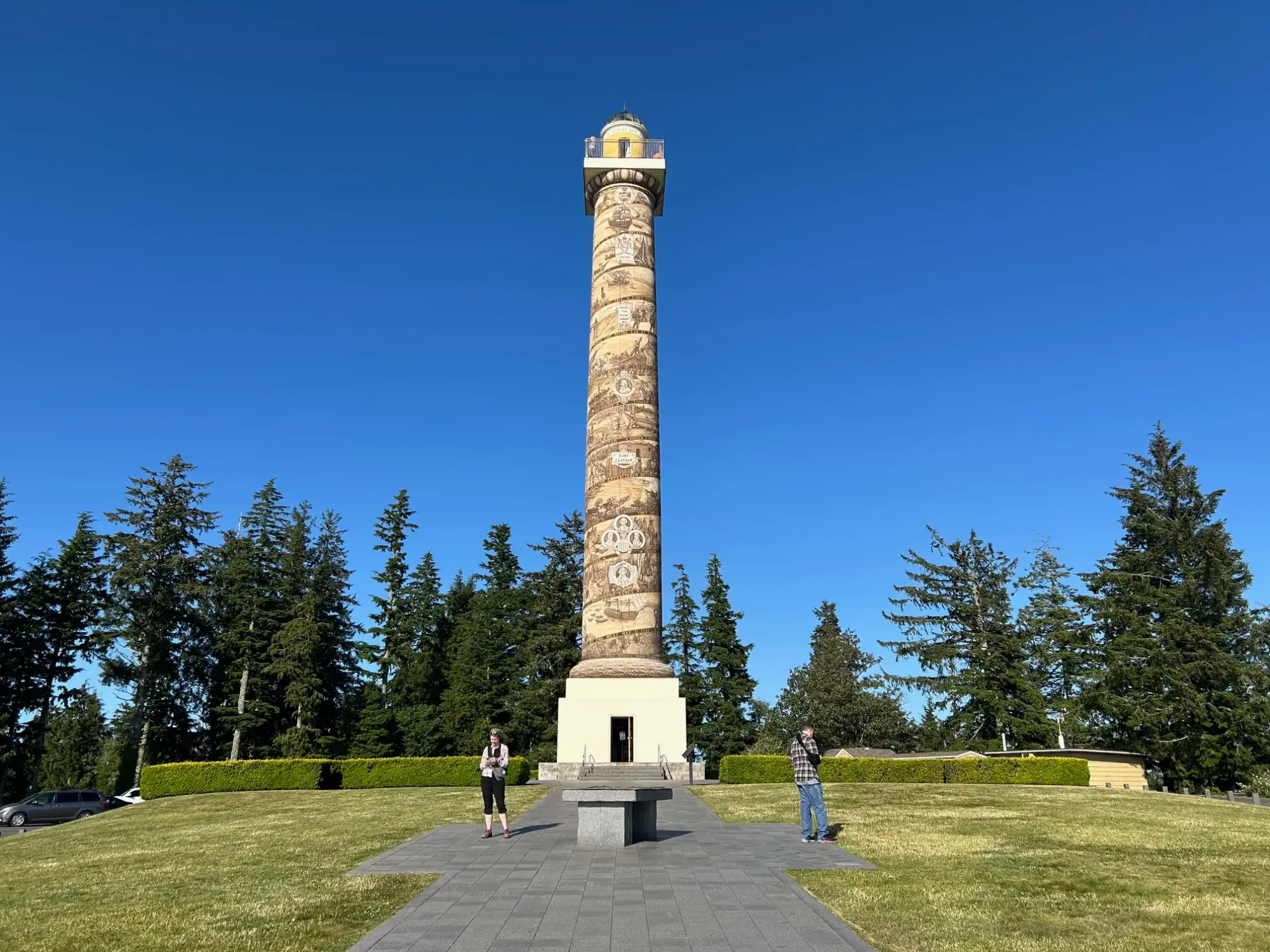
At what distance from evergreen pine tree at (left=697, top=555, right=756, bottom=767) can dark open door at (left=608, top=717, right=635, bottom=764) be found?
47.7 feet

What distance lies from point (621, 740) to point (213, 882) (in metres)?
18.7

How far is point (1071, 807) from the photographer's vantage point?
15.7 m

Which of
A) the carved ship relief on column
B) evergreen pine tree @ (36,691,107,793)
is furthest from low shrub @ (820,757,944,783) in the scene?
evergreen pine tree @ (36,691,107,793)

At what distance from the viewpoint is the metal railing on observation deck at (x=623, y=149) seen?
3291 cm

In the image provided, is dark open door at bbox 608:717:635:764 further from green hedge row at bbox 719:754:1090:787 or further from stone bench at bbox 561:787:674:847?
stone bench at bbox 561:787:674:847

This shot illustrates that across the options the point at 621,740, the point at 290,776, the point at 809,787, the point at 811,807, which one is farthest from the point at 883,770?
the point at 290,776

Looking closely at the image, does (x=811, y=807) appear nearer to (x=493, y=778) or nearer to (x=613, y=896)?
(x=493, y=778)

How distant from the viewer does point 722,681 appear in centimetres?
4284

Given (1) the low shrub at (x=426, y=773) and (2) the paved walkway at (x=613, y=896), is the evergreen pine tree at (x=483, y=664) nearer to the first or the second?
(1) the low shrub at (x=426, y=773)

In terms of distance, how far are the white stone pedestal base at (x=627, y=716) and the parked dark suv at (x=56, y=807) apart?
553 inches

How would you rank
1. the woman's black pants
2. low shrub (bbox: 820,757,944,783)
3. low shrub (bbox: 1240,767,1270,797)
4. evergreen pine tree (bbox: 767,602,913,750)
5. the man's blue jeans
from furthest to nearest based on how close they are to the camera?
evergreen pine tree (bbox: 767,602,913,750)
low shrub (bbox: 1240,767,1270,797)
low shrub (bbox: 820,757,944,783)
the woman's black pants
the man's blue jeans

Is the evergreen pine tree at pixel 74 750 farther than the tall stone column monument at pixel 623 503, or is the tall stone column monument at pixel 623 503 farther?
the evergreen pine tree at pixel 74 750

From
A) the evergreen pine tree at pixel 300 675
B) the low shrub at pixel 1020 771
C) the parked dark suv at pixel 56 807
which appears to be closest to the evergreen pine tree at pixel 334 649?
the evergreen pine tree at pixel 300 675

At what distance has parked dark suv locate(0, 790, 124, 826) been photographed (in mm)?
24422
